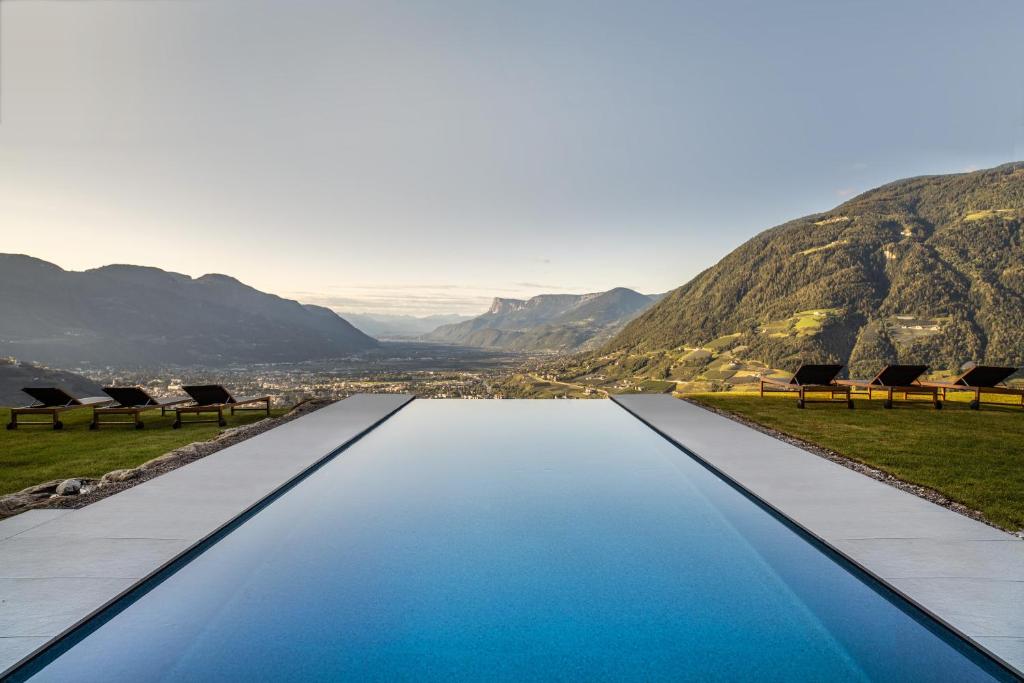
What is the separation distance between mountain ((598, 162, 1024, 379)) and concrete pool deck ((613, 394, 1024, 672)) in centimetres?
6250

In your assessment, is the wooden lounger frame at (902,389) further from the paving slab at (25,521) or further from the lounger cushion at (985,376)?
the paving slab at (25,521)

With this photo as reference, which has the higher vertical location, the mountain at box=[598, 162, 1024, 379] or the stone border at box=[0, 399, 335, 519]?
the mountain at box=[598, 162, 1024, 379]

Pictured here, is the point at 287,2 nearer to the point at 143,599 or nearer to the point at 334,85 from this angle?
the point at 334,85

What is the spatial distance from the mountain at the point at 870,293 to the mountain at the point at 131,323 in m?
83.0

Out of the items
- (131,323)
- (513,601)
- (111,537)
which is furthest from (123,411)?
(131,323)

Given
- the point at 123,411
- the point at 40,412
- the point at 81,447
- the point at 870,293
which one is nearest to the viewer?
the point at 81,447

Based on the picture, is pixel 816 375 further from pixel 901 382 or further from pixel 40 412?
pixel 40 412

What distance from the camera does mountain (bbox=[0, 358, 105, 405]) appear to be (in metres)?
42.5

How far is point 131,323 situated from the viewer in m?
111

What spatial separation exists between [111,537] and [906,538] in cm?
521

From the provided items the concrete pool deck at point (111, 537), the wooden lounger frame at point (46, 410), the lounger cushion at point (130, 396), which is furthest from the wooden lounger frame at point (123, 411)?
the concrete pool deck at point (111, 537)

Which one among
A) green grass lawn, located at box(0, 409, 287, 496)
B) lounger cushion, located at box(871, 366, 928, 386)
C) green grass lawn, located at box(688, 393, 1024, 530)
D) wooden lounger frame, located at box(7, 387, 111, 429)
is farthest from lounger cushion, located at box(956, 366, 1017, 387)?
wooden lounger frame, located at box(7, 387, 111, 429)

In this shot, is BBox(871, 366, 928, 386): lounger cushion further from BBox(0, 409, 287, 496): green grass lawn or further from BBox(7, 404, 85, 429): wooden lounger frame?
BBox(7, 404, 85, 429): wooden lounger frame

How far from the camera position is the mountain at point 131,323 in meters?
95.4
